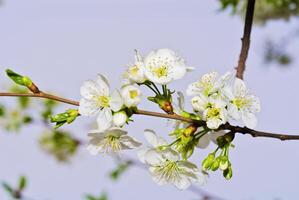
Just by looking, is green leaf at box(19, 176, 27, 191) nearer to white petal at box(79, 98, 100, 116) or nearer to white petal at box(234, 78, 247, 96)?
white petal at box(79, 98, 100, 116)

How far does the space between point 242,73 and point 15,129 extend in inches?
84.1

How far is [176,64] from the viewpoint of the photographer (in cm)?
119

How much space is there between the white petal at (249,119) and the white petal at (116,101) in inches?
11.1

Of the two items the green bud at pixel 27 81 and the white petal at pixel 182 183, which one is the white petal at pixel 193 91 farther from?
the green bud at pixel 27 81

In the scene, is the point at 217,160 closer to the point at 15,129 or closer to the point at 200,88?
the point at 200,88

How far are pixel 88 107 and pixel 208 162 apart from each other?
300 mm

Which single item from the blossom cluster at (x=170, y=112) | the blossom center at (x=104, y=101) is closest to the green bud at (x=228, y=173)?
the blossom cluster at (x=170, y=112)

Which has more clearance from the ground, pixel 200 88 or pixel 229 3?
pixel 229 3

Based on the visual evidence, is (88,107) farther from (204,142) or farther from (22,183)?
(22,183)

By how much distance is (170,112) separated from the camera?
111cm

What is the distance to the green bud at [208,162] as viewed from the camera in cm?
117

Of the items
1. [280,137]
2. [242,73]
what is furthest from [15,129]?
[280,137]

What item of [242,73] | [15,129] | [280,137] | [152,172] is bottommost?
[15,129]

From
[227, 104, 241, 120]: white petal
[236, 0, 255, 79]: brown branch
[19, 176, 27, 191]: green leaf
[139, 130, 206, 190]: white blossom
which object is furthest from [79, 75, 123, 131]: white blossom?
[19, 176, 27, 191]: green leaf
